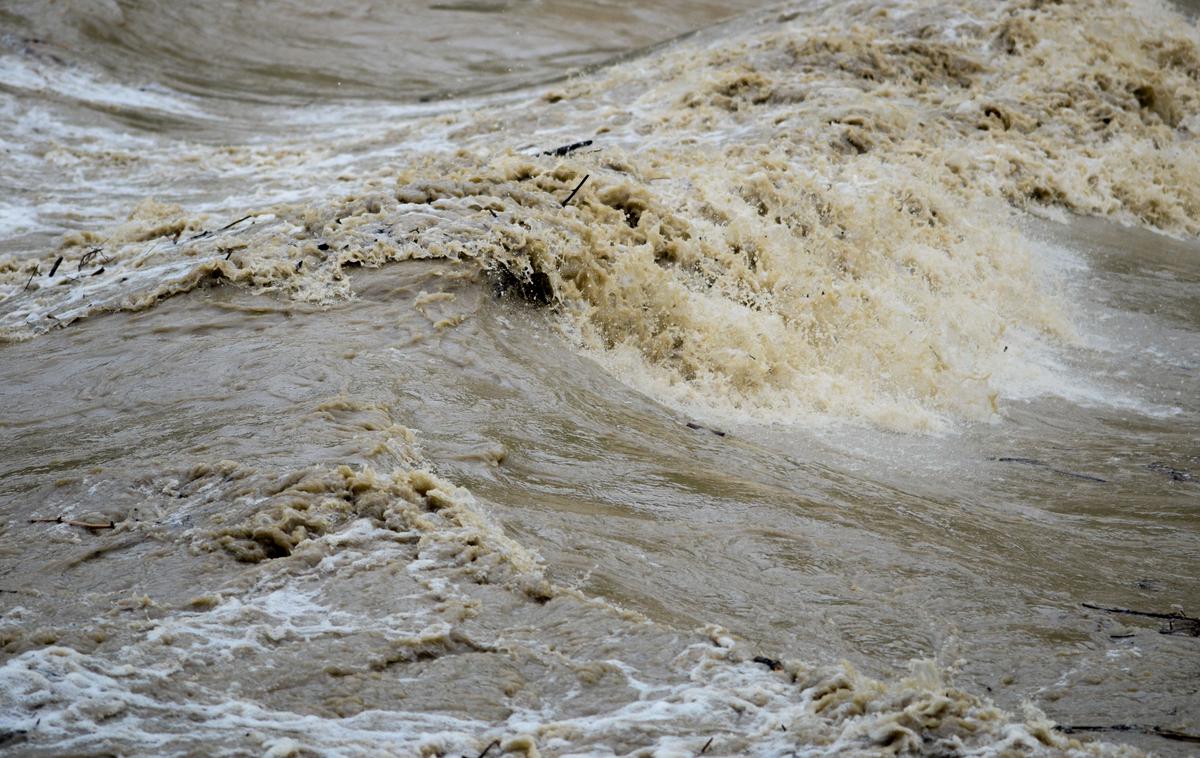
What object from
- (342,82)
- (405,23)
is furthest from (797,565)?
(405,23)

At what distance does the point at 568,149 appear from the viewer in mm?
9641

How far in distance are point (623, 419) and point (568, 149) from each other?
15.1 feet

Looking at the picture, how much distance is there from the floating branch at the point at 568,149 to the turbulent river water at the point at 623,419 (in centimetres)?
60

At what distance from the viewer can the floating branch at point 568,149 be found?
29.9ft

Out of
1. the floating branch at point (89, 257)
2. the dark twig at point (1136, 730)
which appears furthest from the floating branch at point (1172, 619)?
the floating branch at point (89, 257)

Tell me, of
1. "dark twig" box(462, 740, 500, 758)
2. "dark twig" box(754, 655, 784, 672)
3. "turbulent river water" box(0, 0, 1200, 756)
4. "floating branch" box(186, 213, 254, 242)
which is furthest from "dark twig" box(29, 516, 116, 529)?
"floating branch" box(186, 213, 254, 242)

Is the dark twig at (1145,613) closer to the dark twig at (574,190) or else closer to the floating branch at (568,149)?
the dark twig at (574,190)

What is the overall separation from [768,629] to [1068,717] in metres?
0.96

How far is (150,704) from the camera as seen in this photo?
3084 millimetres

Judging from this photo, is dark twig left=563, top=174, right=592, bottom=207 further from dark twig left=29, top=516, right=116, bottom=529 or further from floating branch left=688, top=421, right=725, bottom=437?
dark twig left=29, top=516, right=116, bottom=529

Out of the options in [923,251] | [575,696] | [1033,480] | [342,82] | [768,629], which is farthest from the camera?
[342,82]

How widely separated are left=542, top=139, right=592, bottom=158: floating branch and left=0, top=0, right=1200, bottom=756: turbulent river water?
1.97 feet

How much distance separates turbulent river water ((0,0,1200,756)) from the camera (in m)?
→ 3.30

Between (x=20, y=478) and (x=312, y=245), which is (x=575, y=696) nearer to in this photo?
(x=20, y=478)
